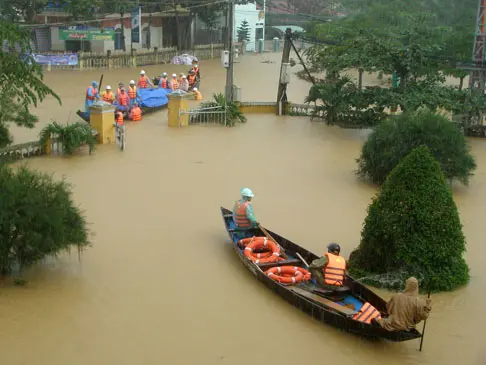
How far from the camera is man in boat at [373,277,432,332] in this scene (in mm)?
8859

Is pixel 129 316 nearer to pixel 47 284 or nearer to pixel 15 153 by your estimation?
pixel 47 284

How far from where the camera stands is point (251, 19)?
59906 millimetres

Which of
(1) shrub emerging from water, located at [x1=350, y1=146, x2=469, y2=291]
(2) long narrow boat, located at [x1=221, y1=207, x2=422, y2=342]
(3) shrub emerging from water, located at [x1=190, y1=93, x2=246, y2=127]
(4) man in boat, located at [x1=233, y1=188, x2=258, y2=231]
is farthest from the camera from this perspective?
(3) shrub emerging from water, located at [x1=190, y1=93, x2=246, y2=127]

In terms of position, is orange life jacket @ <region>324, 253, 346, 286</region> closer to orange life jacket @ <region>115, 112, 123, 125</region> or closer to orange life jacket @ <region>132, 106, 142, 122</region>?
orange life jacket @ <region>115, 112, 123, 125</region>

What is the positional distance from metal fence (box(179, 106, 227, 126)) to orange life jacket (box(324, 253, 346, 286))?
1522 cm

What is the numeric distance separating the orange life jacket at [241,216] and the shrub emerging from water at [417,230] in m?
2.30

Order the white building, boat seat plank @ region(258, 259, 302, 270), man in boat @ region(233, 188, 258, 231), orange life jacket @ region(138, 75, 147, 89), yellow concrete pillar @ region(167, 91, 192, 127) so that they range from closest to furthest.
Answer: 1. boat seat plank @ region(258, 259, 302, 270)
2. man in boat @ region(233, 188, 258, 231)
3. yellow concrete pillar @ region(167, 91, 192, 127)
4. orange life jacket @ region(138, 75, 147, 89)
5. the white building

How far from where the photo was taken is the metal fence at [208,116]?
25031 mm

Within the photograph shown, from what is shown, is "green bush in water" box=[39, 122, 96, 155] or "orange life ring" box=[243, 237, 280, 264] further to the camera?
"green bush in water" box=[39, 122, 96, 155]

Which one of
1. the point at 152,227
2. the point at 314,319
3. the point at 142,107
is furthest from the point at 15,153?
the point at 314,319

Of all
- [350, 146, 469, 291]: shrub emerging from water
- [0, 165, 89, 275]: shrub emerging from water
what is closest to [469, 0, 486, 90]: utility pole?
[350, 146, 469, 291]: shrub emerging from water

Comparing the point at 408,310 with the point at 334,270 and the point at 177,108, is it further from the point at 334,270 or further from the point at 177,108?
the point at 177,108

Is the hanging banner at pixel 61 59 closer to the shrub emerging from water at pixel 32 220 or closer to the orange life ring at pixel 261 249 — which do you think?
the shrub emerging from water at pixel 32 220

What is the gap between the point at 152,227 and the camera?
543 inches
